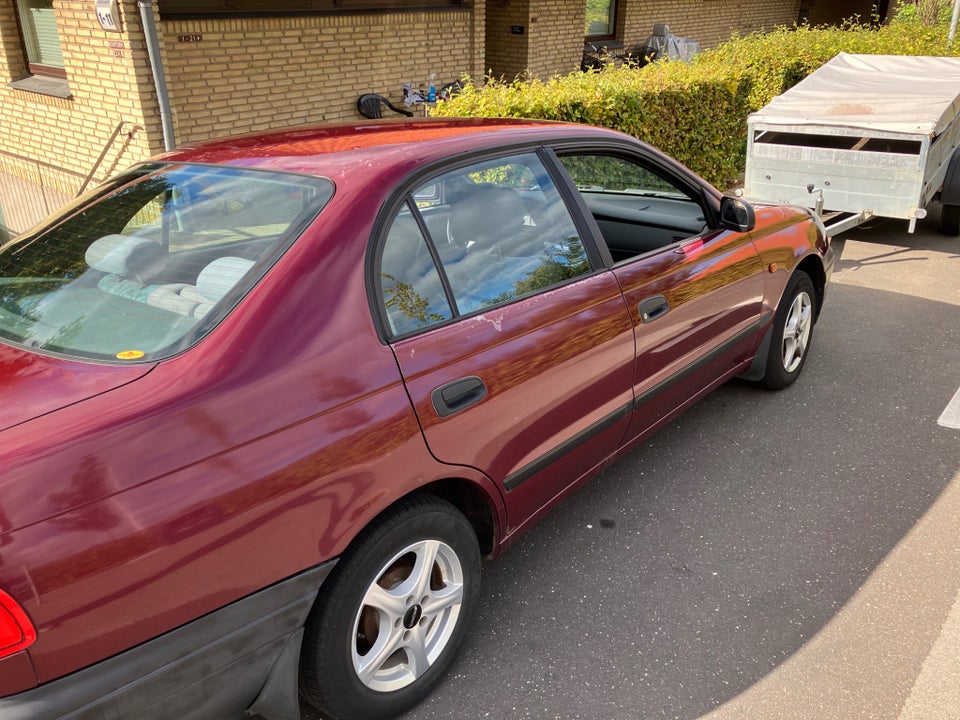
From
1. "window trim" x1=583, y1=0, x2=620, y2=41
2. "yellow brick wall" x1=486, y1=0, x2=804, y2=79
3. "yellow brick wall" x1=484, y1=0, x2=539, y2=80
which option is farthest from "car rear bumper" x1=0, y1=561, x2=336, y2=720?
"window trim" x1=583, y1=0, x2=620, y2=41

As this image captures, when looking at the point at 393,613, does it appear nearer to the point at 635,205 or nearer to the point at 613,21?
the point at 635,205

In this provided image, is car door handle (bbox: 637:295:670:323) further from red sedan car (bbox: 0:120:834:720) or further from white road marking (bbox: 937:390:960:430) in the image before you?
white road marking (bbox: 937:390:960:430)

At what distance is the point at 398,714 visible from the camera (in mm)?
2391

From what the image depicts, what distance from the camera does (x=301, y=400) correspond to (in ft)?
6.46

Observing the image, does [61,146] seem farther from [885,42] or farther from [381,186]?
[885,42]

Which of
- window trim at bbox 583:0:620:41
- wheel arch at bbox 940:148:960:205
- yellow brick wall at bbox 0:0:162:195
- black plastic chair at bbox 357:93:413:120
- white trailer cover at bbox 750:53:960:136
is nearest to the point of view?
white trailer cover at bbox 750:53:960:136

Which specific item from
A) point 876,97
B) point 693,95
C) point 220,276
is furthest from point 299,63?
point 220,276

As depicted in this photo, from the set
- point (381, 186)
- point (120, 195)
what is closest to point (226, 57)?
point (120, 195)

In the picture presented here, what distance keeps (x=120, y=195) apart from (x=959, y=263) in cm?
691

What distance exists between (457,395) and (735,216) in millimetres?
2008

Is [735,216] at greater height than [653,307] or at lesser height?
greater

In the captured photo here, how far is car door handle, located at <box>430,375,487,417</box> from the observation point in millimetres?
2287

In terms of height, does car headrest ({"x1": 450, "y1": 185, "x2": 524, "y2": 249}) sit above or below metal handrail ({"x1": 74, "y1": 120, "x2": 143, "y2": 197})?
above

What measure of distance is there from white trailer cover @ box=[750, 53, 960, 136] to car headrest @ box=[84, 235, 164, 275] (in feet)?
20.0
